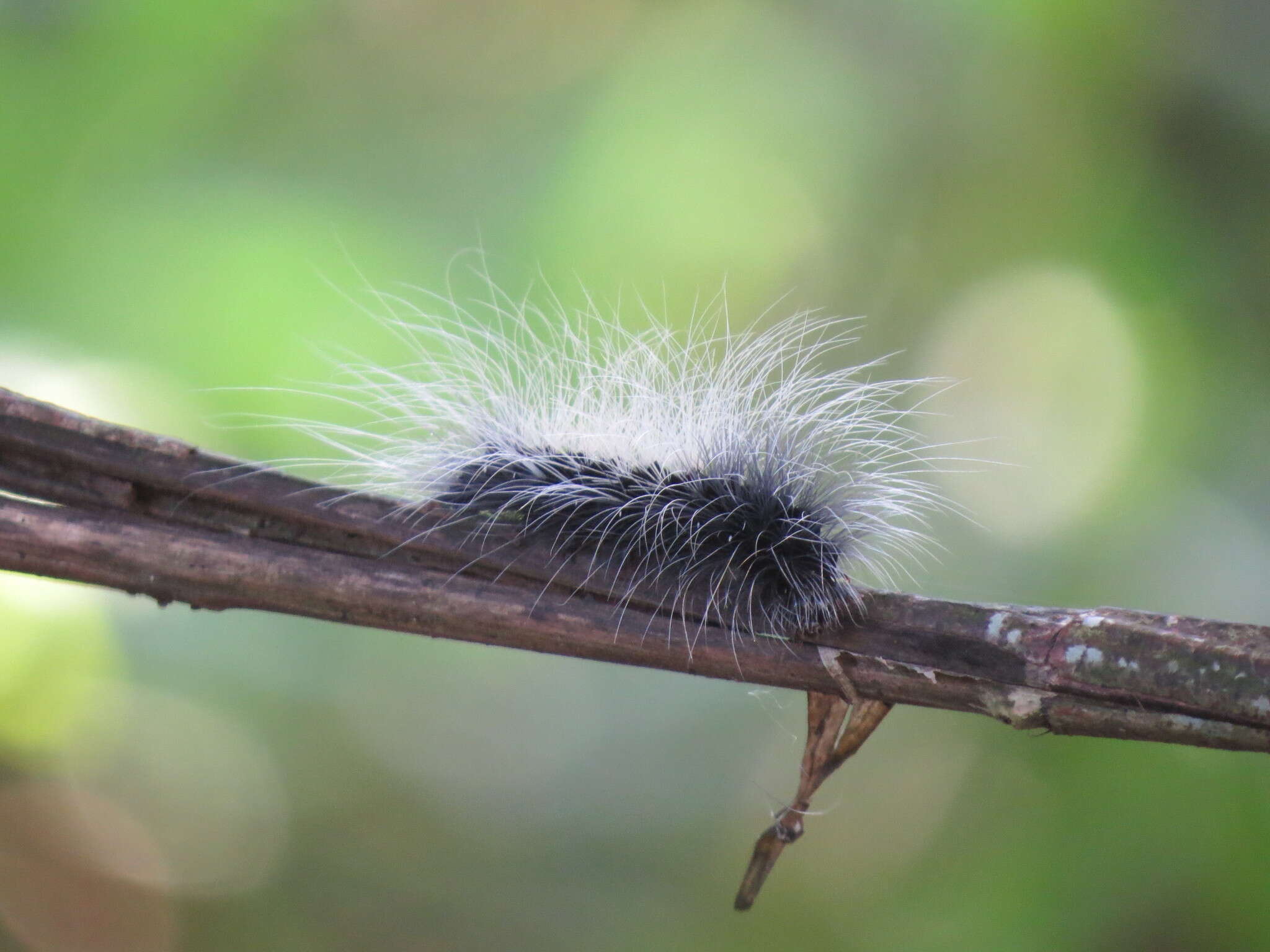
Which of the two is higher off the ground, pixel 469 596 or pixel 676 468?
pixel 676 468

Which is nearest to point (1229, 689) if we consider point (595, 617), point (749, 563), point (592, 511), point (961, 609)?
point (961, 609)

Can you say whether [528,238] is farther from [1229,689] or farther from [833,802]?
[1229,689]

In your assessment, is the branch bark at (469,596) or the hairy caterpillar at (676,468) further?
the hairy caterpillar at (676,468)

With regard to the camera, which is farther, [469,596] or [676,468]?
[676,468]

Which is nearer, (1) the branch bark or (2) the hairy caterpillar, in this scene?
(1) the branch bark
